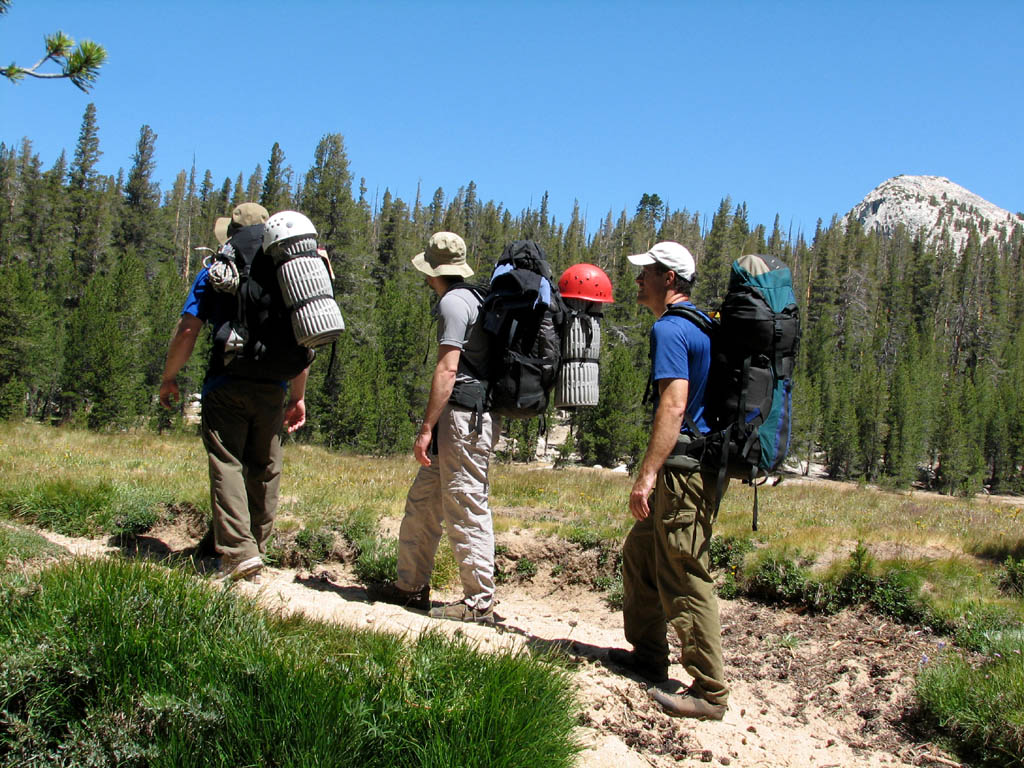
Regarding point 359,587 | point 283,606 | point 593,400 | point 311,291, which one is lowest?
point 359,587

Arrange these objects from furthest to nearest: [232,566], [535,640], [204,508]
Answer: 1. [204,508]
2. [232,566]
3. [535,640]

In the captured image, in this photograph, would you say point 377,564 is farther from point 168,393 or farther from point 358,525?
point 168,393

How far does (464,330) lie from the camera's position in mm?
4375

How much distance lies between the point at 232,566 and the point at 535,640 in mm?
1914

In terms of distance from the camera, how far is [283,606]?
12.1 ft

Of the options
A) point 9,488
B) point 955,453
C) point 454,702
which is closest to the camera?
point 454,702

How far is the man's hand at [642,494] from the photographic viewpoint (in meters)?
3.61

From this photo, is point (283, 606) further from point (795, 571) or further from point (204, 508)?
point (795, 571)

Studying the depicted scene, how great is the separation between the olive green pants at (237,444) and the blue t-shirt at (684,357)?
251cm

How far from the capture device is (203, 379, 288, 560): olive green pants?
4598 millimetres

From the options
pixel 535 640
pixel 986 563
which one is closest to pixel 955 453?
pixel 986 563

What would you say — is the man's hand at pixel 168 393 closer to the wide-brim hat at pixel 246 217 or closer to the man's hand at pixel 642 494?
the wide-brim hat at pixel 246 217

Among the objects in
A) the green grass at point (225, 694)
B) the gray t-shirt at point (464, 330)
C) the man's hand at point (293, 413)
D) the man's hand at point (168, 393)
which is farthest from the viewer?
the man's hand at point (293, 413)

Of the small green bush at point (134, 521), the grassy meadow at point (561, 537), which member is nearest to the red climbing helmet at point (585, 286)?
the grassy meadow at point (561, 537)
